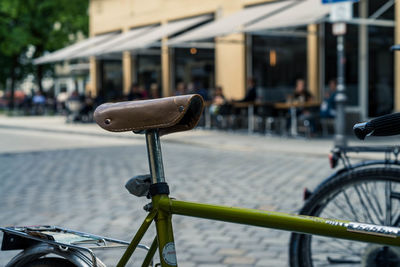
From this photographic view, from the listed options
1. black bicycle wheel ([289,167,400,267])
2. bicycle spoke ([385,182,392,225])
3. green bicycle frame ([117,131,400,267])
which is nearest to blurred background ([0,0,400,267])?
black bicycle wheel ([289,167,400,267])

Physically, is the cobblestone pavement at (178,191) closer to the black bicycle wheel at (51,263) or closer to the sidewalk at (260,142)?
the sidewalk at (260,142)

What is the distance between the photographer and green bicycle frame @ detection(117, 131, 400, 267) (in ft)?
5.99

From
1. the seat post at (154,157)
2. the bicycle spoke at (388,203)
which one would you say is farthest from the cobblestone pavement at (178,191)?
the seat post at (154,157)

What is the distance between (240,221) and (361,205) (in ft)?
4.00

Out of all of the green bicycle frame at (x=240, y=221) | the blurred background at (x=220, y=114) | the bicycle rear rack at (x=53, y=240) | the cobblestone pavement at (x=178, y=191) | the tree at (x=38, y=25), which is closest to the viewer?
the green bicycle frame at (x=240, y=221)

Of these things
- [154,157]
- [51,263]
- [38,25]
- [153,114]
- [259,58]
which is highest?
[38,25]

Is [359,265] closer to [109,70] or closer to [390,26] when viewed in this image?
[390,26]

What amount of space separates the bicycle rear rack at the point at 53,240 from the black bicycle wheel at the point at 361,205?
98 cm

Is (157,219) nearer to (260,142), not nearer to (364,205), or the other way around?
(364,205)

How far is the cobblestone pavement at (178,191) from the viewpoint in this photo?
→ 473cm

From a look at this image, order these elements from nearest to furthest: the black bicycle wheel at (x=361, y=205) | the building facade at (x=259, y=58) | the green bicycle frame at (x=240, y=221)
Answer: the green bicycle frame at (x=240, y=221) → the black bicycle wheel at (x=361, y=205) → the building facade at (x=259, y=58)

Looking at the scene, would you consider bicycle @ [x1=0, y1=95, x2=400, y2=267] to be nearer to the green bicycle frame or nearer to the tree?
the green bicycle frame

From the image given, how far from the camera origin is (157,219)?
203cm

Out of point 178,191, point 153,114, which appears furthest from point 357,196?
point 178,191
